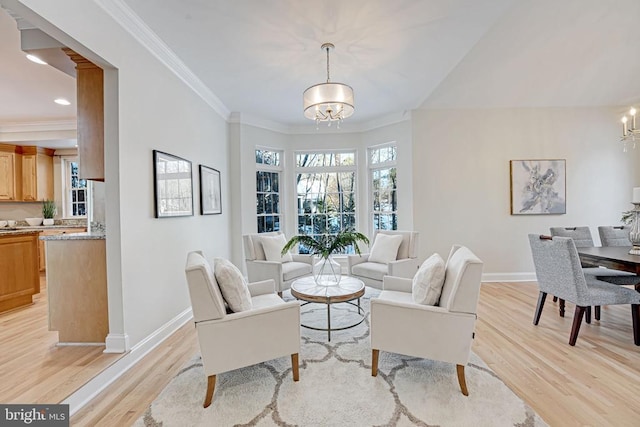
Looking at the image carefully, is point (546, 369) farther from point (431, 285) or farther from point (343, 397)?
point (343, 397)

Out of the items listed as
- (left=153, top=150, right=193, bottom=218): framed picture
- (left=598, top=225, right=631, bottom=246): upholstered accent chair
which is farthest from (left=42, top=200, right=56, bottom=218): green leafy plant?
(left=598, top=225, right=631, bottom=246): upholstered accent chair

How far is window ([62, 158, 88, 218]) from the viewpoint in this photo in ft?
20.5

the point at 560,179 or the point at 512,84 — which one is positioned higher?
the point at 512,84

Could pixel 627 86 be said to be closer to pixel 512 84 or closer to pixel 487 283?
pixel 512 84

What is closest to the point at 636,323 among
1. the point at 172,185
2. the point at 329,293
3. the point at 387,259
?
the point at 387,259

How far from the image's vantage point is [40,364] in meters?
2.26

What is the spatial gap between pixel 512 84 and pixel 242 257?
499 cm

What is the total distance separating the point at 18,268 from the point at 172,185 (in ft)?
7.44

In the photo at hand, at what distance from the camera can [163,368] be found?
245 cm

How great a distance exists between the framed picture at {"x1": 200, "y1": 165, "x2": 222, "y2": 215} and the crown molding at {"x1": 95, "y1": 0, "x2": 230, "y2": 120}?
101 cm

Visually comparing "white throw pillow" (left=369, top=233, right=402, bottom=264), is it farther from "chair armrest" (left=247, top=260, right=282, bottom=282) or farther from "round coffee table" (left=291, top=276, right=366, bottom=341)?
"chair armrest" (left=247, top=260, right=282, bottom=282)

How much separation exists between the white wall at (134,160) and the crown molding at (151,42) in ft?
0.19

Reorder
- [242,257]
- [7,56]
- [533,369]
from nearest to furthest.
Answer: [533,369] < [7,56] < [242,257]

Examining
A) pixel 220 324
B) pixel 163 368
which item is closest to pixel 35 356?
pixel 163 368
